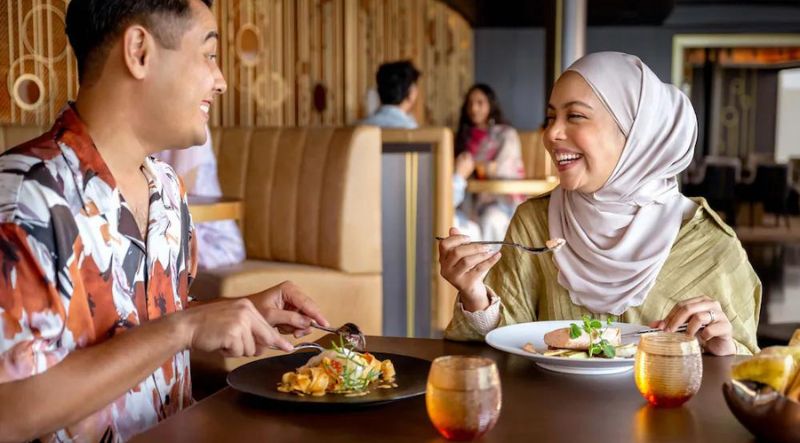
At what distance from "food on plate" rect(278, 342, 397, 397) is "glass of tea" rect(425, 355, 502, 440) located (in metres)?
0.24

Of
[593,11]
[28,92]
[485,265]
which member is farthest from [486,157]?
[485,265]

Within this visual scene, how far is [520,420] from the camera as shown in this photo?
4.42ft

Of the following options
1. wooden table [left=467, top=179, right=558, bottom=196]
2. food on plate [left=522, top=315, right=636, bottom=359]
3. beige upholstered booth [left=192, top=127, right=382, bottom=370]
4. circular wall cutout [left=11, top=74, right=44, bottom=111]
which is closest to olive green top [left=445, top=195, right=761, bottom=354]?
food on plate [left=522, top=315, right=636, bottom=359]

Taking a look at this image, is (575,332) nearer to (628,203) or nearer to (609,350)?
(609,350)

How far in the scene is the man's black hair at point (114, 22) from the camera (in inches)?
60.5

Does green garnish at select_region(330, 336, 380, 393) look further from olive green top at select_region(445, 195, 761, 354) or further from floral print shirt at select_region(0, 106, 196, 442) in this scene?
olive green top at select_region(445, 195, 761, 354)

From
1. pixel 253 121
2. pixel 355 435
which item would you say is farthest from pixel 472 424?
pixel 253 121

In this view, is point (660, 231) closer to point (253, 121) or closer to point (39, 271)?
point (39, 271)

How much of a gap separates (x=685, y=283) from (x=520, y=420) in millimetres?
831

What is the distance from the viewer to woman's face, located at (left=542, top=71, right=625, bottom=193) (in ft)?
6.86

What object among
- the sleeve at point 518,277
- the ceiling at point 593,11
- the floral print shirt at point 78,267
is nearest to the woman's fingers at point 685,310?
the sleeve at point 518,277

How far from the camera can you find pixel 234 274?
13.7 feet

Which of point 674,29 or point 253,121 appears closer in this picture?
point 253,121

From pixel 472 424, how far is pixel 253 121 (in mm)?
4950
